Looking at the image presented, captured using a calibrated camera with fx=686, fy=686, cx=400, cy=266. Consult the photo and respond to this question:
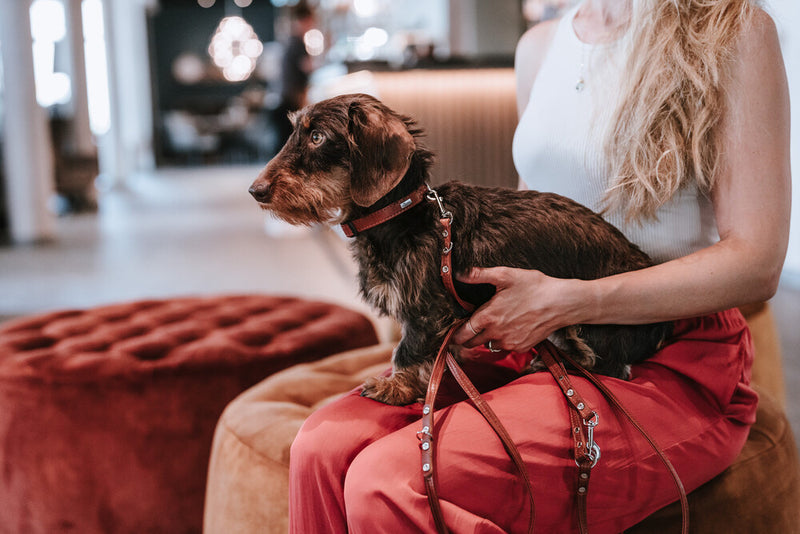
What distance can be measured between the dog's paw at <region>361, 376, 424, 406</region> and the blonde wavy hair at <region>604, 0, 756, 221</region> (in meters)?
0.50

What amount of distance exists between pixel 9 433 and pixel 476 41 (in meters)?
7.85

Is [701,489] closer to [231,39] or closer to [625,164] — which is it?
[625,164]

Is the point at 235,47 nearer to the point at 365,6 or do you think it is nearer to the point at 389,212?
the point at 365,6

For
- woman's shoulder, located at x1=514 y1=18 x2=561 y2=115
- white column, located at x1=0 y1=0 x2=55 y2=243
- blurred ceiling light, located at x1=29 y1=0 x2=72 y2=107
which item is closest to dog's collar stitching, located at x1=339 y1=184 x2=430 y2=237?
woman's shoulder, located at x1=514 y1=18 x2=561 y2=115

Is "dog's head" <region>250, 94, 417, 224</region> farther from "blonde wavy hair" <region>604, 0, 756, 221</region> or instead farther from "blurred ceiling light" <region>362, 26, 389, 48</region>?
"blurred ceiling light" <region>362, 26, 389, 48</region>

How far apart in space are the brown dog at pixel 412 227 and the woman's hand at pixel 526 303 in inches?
1.8

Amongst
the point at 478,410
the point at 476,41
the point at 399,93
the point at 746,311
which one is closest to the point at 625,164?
the point at 478,410

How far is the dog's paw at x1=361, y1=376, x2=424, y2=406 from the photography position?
45.2 inches

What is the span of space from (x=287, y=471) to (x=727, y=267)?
923 millimetres

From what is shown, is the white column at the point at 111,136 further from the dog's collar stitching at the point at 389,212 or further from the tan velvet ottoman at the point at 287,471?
the dog's collar stitching at the point at 389,212

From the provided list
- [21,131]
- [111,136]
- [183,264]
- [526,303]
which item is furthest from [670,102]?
[111,136]

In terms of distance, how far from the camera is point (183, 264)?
Result: 18.6 ft

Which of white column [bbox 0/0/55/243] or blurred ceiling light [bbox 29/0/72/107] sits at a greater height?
blurred ceiling light [bbox 29/0/72/107]

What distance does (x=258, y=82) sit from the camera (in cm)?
2019
